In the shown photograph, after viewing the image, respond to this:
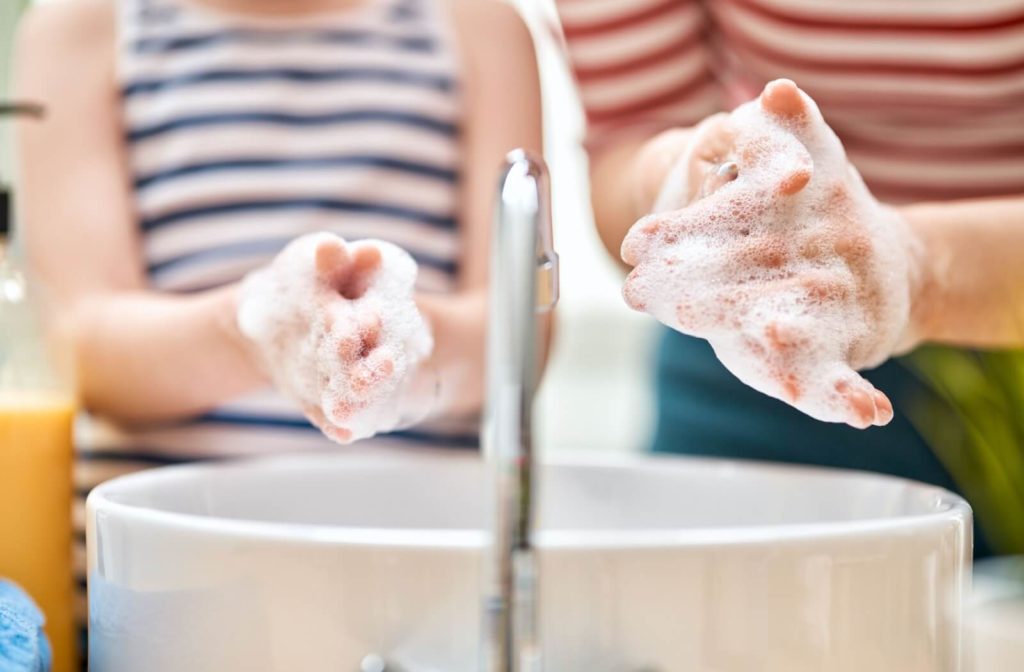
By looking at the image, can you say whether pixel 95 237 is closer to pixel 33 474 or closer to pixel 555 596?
pixel 33 474

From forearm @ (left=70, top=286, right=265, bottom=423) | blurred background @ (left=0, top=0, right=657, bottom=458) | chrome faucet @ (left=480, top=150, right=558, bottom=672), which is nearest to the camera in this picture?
chrome faucet @ (left=480, top=150, right=558, bottom=672)

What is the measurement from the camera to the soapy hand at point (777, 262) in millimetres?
273

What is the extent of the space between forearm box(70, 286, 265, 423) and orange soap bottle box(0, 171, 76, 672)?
59mm

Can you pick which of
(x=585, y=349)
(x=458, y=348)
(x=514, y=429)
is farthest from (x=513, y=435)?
(x=585, y=349)

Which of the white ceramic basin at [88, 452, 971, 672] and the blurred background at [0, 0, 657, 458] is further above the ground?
the white ceramic basin at [88, 452, 971, 672]

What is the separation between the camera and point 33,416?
0.42 meters

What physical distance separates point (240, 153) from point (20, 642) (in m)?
0.40

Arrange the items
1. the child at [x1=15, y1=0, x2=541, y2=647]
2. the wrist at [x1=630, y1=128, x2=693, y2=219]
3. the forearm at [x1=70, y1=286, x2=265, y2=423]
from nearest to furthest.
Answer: the wrist at [x1=630, y1=128, x2=693, y2=219], the forearm at [x1=70, y1=286, x2=265, y2=423], the child at [x1=15, y1=0, x2=541, y2=647]

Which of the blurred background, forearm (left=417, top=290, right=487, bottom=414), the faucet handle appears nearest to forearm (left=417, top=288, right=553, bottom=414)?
forearm (left=417, top=290, right=487, bottom=414)

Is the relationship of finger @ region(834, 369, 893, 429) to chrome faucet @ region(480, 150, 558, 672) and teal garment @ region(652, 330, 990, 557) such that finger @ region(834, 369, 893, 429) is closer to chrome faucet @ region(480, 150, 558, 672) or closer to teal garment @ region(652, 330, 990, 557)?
chrome faucet @ region(480, 150, 558, 672)

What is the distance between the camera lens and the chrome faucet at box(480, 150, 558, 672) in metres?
0.25

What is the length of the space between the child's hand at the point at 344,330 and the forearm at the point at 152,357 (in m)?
0.11

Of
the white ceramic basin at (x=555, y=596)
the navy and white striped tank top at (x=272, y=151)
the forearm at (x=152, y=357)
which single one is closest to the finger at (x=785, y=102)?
the white ceramic basin at (x=555, y=596)

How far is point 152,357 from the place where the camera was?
0.52m
